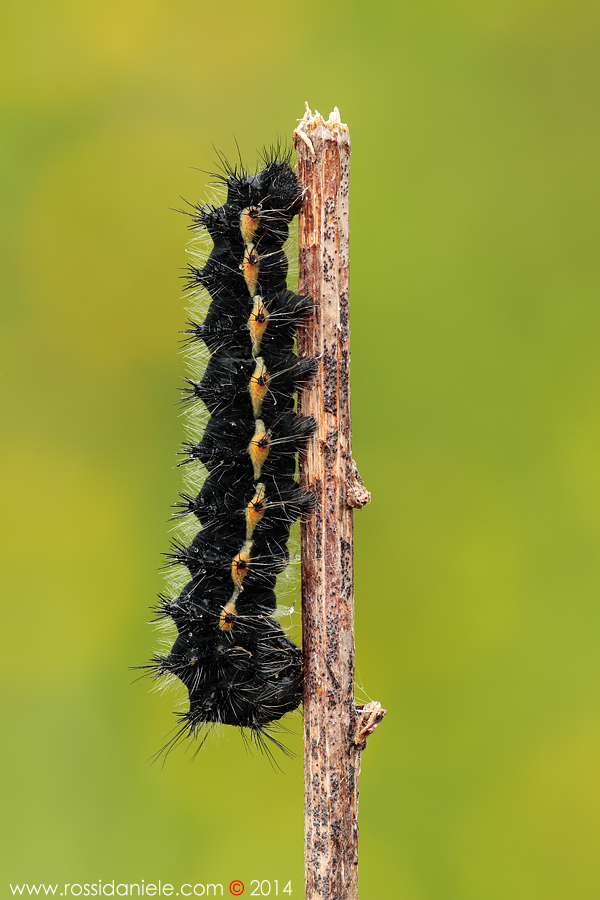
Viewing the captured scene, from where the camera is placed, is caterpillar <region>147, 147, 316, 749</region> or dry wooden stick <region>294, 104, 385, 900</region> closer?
dry wooden stick <region>294, 104, 385, 900</region>

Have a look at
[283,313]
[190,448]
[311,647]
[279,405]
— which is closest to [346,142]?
[283,313]

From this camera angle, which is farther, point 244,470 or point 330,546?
point 244,470

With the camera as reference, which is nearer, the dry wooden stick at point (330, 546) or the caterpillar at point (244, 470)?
the dry wooden stick at point (330, 546)

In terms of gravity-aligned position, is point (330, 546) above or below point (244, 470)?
below

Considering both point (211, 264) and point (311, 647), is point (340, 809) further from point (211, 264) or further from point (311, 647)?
point (211, 264)
